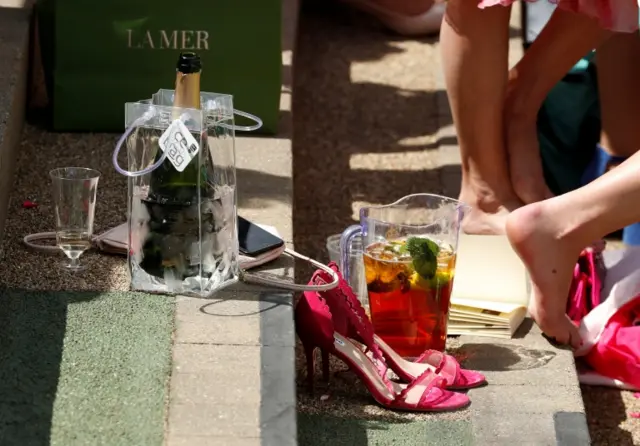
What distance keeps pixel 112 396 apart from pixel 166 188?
24.6 inches

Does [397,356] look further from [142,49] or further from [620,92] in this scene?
[620,92]

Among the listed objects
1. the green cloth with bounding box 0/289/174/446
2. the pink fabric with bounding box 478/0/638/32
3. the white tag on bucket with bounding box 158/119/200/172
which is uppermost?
the pink fabric with bounding box 478/0/638/32

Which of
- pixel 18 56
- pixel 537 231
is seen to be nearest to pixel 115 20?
pixel 18 56

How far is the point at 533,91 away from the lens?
4.30 m

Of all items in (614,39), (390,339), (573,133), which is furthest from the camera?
(573,133)

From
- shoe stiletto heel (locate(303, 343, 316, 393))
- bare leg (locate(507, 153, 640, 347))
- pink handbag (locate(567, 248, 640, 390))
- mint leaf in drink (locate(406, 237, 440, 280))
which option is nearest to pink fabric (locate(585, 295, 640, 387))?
pink handbag (locate(567, 248, 640, 390))

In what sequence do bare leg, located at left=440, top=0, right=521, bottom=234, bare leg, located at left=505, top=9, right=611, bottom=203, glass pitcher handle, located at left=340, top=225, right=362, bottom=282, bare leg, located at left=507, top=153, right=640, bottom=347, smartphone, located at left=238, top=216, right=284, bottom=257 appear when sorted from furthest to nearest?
bare leg, located at left=505, top=9, right=611, bottom=203 → bare leg, located at left=440, top=0, right=521, bottom=234 → glass pitcher handle, located at left=340, top=225, right=362, bottom=282 → bare leg, located at left=507, top=153, right=640, bottom=347 → smartphone, located at left=238, top=216, right=284, bottom=257

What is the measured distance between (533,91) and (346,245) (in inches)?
38.8

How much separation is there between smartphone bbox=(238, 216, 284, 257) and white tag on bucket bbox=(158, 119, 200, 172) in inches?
15.4

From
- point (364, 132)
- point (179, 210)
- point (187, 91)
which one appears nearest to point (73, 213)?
point (179, 210)

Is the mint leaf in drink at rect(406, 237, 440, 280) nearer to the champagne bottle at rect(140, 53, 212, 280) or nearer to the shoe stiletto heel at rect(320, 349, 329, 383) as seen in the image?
the shoe stiletto heel at rect(320, 349, 329, 383)

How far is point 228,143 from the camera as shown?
3180 millimetres

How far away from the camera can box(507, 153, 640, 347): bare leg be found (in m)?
3.47

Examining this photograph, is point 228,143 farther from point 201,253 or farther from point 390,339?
point 390,339
